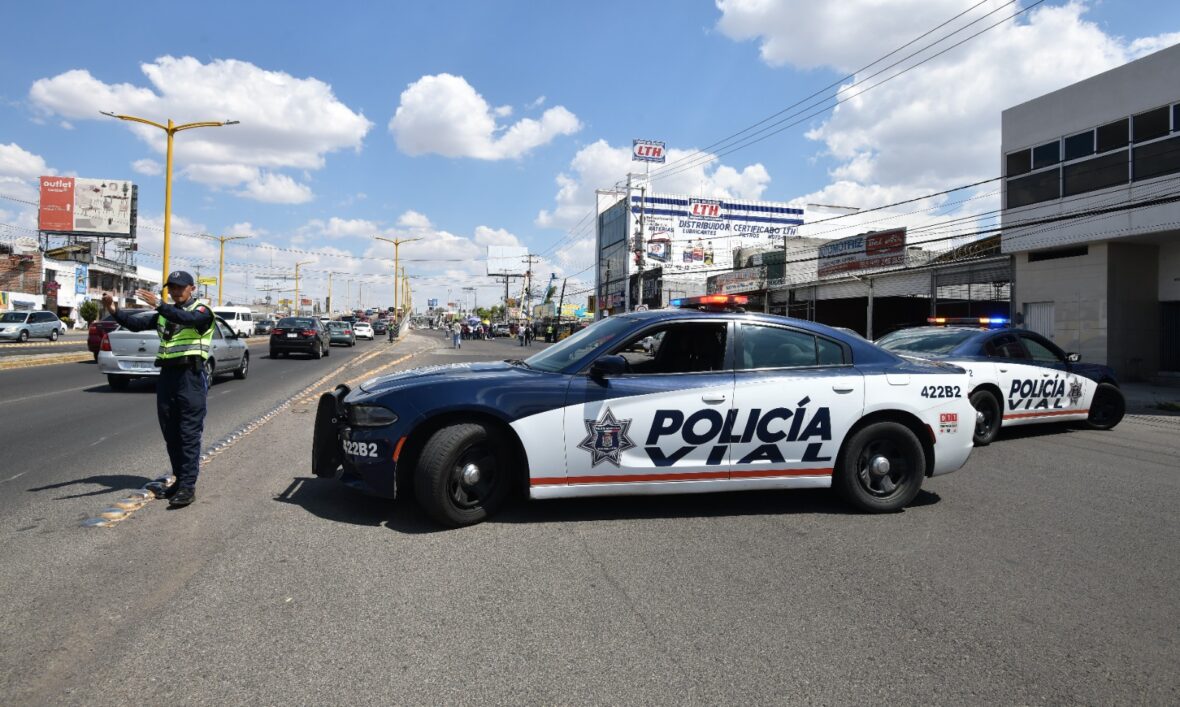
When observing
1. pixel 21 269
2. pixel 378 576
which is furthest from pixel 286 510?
pixel 21 269

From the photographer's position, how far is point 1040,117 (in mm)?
21344

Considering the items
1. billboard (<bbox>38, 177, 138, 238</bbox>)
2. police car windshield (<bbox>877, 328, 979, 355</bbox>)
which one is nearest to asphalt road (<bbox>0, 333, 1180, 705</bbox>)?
police car windshield (<bbox>877, 328, 979, 355</bbox>)

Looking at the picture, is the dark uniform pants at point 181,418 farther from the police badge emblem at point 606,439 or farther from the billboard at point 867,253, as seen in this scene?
the billboard at point 867,253

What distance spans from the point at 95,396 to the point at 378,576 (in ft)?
38.4

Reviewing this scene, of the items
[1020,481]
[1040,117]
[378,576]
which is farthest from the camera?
[1040,117]

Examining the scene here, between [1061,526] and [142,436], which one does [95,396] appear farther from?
[1061,526]

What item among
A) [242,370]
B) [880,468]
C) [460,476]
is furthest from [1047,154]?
[460,476]

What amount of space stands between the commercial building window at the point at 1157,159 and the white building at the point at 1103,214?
0.02 m

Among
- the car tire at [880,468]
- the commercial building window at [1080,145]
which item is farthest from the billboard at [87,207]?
the car tire at [880,468]

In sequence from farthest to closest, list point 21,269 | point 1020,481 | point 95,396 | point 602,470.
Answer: point 21,269
point 95,396
point 1020,481
point 602,470

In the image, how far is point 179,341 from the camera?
530cm

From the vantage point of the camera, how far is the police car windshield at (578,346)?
17.2 feet

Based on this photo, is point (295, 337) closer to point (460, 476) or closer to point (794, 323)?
point (460, 476)

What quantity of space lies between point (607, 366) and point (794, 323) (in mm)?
1624
